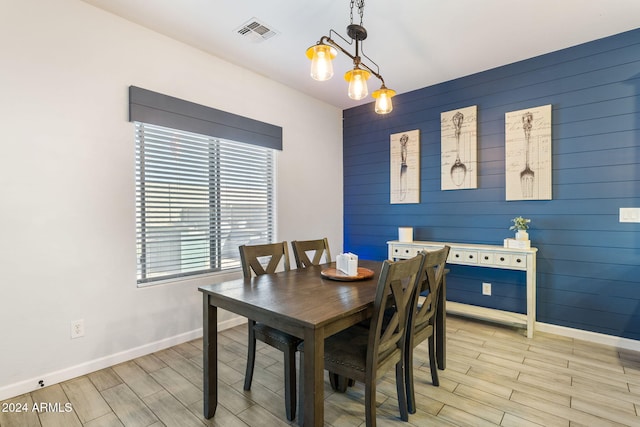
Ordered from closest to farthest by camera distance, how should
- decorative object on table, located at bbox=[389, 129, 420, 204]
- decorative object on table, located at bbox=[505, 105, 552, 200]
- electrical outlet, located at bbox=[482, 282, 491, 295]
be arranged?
1. decorative object on table, located at bbox=[505, 105, 552, 200]
2. electrical outlet, located at bbox=[482, 282, 491, 295]
3. decorative object on table, located at bbox=[389, 129, 420, 204]

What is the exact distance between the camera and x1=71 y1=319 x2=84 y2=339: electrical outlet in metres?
2.23

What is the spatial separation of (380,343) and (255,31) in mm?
2577

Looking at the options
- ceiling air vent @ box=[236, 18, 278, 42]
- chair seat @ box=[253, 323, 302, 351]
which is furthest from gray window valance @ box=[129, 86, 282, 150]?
chair seat @ box=[253, 323, 302, 351]

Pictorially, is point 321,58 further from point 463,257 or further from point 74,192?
point 463,257

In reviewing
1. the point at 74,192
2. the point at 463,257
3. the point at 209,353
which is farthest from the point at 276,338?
the point at 463,257

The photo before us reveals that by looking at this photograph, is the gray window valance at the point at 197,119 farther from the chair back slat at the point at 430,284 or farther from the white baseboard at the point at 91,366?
the chair back slat at the point at 430,284

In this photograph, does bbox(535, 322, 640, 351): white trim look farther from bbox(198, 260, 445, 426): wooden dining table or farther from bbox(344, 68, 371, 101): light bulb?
bbox(344, 68, 371, 101): light bulb

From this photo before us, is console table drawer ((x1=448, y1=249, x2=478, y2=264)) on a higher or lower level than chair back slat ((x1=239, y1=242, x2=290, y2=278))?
lower

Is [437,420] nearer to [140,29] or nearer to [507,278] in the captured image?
[507,278]

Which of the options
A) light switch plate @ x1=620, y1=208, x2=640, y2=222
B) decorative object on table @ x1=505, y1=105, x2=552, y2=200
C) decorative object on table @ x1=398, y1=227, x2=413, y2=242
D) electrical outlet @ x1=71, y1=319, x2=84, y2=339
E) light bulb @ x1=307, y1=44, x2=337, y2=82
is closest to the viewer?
light bulb @ x1=307, y1=44, x2=337, y2=82

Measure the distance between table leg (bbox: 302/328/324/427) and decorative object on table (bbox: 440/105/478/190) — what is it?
9.58 ft

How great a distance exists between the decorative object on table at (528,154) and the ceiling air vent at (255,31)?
252 cm

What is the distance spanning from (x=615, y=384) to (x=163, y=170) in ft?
12.4

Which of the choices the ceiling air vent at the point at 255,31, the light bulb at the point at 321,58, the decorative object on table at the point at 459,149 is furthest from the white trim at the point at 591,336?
the ceiling air vent at the point at 255,31
